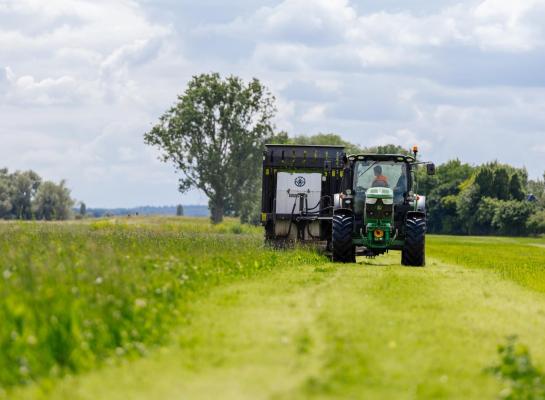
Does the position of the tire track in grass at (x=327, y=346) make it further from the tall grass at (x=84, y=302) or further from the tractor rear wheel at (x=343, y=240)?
the tractor rear wheel at (x=343, y=240)

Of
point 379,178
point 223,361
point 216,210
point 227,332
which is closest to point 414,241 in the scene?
point 379,178

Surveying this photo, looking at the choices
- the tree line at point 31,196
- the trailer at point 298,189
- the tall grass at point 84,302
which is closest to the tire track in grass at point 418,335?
the tall grass at point 84,302

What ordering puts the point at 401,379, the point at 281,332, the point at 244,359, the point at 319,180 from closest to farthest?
the point at 401,379 → the point at 244,359 → the point at 281,332 → the point at 319,180

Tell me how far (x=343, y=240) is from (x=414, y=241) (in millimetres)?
1902

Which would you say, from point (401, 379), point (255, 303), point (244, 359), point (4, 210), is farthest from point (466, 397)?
point (4, 210)

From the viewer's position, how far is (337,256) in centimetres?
2811

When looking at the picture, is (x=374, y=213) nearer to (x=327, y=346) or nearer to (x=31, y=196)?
(x=327, y=346)

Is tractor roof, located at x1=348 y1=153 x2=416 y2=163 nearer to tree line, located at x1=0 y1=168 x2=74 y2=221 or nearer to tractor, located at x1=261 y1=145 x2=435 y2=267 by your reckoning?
tractor, located at x1=261 y1=145 x2=435 y2=267

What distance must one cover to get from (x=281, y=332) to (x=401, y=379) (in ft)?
8.27

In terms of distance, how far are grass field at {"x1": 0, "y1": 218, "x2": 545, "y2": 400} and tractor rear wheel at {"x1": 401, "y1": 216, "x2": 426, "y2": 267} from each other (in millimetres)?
8170

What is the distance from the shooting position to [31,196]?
137 metres

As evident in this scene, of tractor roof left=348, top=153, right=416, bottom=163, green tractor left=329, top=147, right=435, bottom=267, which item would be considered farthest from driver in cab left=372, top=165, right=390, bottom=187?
tractor roof left=348, top=153, right=416, bottom=163

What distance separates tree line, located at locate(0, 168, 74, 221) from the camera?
12888 cm

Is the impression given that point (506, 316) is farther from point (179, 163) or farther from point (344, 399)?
point (179, 163)
